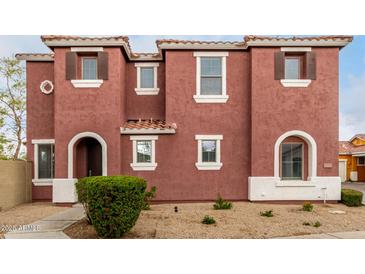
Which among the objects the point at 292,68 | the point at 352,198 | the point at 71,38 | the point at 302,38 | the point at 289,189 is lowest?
the point at 352,198

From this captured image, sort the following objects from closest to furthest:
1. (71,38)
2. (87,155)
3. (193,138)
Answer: (71,38)
(193,138)
(87,155)

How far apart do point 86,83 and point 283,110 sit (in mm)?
8718

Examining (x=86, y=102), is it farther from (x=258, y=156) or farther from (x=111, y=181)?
(x=258, y=156)

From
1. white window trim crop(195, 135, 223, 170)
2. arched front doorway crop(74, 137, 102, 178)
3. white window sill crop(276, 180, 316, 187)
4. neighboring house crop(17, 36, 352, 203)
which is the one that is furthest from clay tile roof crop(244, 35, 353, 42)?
arched front doorway crop(74, 137, 102, 178)

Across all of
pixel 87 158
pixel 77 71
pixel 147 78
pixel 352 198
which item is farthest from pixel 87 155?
pixel 352 198

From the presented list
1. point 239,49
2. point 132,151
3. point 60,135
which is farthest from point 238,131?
point 60,135

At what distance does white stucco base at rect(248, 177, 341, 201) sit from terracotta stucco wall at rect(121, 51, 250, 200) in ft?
1.87

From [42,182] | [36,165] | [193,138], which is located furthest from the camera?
[36,165]

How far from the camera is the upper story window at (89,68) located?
12.7 m

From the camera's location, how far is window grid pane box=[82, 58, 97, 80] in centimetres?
1270

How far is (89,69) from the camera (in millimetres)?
12734

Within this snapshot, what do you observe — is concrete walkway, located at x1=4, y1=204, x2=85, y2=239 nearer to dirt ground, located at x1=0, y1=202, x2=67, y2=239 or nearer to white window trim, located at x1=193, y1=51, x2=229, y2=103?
dirt ground, located at x1=0, y1=202, x2=67, y2=239

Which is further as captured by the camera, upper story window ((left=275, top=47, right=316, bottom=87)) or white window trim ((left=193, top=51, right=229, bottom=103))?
white window trim ((left=193, top=51, right=229, bottom=103))

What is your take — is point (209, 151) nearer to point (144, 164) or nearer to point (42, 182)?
point (144, 164)
